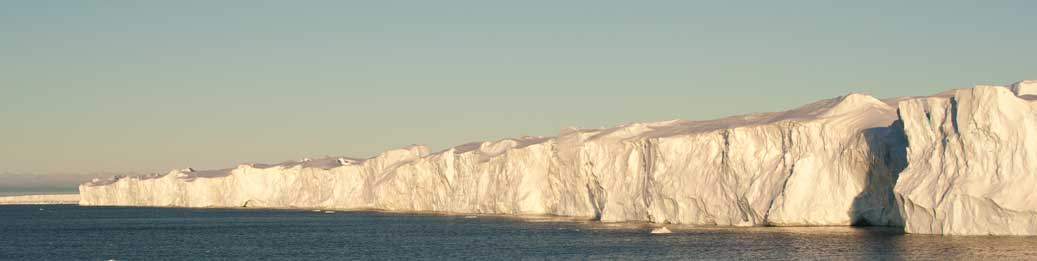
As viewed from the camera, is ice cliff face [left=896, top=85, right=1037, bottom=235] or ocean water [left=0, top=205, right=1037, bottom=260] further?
ice cliff face [left=896, top=85, right=1037, bottom=235]

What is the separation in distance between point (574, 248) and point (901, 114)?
16.1 m

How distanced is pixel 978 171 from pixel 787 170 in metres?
13.4

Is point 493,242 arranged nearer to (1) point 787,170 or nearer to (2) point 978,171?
(1) point 787,170

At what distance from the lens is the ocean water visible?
48.8m

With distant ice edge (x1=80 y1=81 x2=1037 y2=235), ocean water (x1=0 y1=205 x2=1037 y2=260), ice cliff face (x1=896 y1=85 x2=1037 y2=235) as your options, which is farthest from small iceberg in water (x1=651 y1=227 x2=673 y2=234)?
ice cliff face (x1=896 y1=85 x2=1037 y2=235)

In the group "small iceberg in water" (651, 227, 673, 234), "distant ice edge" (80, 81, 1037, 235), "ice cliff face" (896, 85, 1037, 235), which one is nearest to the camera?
"ice cliff face" (896, 85, 1037, 235)

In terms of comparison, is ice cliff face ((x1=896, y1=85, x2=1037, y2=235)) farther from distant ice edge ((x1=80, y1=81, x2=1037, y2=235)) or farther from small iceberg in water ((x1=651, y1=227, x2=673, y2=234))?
small iceberg in water ((x1=651, y1=227, x2=673, y2=234))

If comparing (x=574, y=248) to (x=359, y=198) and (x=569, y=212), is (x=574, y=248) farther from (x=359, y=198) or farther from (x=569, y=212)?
(x=359, y=198)

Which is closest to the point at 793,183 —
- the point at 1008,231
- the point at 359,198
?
the point at 1008,231

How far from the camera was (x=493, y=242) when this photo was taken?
203 feet

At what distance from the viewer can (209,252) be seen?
6003 centimetres

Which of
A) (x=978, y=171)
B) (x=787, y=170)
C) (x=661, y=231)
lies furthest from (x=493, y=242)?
(x=978, y=171)

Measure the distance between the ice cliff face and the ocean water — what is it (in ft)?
2.79

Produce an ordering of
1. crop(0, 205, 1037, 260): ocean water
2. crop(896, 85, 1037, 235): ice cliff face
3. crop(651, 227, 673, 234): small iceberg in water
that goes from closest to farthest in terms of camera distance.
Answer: crop(0, 205, 1037, 260): ocean water, crop(896, 85, 1037, 235): ice cliff face, crop(651, 227, 673, 234): small iceberg in water
